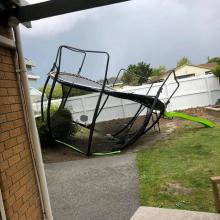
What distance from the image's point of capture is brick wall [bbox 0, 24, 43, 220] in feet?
10.9

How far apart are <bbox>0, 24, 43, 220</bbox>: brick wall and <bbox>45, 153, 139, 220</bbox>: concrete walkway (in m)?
1.50

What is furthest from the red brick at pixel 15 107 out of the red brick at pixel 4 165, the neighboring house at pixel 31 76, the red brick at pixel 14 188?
the neighboring house at pixel 31 76

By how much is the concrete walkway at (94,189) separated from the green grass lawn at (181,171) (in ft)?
0.87

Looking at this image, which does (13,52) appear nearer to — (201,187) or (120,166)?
(201,187)

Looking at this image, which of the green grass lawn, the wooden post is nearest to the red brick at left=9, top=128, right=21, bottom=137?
the wooden post

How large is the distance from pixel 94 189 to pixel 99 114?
16.9 ft

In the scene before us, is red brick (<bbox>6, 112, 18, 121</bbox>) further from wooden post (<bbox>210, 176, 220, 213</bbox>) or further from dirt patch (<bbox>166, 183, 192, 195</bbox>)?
dirt patch (<bbox>166, 183, 192, 195</bbox>)

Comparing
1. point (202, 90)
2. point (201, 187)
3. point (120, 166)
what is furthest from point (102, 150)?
point (202, 90)

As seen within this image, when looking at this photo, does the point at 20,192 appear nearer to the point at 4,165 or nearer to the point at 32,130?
the point at 4,165

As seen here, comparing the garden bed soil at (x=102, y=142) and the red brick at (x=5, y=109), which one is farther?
the garden bed soil at (x=102, y=142)

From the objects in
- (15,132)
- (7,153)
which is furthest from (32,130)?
(7,153)

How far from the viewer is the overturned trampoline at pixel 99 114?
1007 cm

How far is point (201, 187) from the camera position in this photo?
19.1 feet

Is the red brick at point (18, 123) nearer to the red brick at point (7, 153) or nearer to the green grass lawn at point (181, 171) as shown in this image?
the red brick at point (7, 153)
